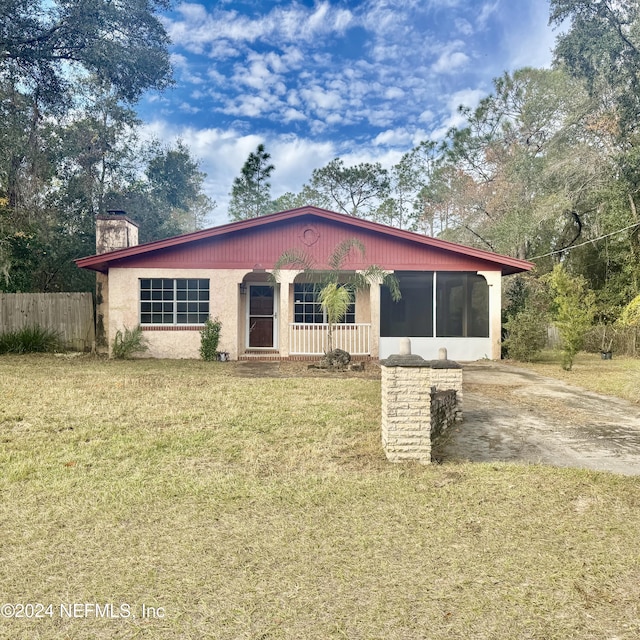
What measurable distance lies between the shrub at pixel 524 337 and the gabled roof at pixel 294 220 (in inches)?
60.1

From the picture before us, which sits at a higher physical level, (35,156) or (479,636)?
(35,156)

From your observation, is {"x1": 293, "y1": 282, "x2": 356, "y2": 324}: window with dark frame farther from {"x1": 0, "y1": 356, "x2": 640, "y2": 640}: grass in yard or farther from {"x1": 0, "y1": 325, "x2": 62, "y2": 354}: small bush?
{"x1": 0, "y1": 356, "x2": 640, "y2": 640}: grass in yard

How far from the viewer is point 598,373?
36.7 feet

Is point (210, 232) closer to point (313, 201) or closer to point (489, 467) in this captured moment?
point (489, 467)

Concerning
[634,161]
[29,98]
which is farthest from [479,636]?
[29,98]

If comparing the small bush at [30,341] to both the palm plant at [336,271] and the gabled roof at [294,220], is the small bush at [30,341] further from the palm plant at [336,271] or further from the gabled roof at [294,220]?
the palm plant at [336,271]

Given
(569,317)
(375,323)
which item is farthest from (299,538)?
(375,323)

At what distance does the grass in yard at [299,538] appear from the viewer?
7.32 feet

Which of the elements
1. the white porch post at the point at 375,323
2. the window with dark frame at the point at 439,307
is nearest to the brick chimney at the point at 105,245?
the white porch post at the point at 375,323

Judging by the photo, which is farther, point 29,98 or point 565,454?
point 29,98

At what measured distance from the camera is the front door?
47.8ft

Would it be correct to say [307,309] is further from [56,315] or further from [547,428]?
[547,428]

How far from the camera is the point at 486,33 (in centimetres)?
1956

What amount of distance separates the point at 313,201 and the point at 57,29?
22378mm
